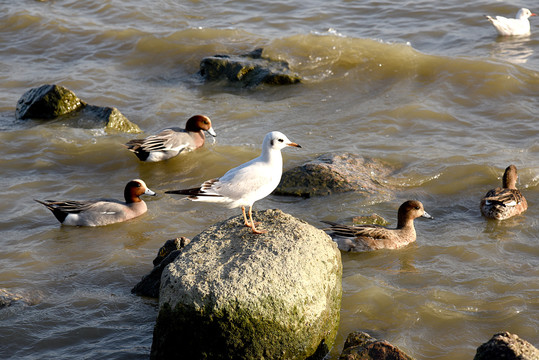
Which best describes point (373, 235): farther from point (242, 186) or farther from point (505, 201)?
point (242, 186)

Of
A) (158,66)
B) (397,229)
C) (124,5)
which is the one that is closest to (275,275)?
(397,229)

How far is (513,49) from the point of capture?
49.8 feet

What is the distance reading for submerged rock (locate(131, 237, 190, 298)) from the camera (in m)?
6.66

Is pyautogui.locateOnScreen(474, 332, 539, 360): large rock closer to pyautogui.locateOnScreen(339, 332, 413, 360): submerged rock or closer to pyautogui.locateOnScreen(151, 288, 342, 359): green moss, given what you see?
pyautogui.locateOnScreen(339, 332, 413, 360): submerged rock

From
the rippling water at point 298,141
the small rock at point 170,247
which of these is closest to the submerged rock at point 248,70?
the rippling water at point 298,141

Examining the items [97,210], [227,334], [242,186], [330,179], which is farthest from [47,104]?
[227,334]

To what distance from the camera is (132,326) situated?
20.7ft

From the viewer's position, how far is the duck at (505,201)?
8.57 meters

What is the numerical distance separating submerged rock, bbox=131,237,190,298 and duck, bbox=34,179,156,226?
2.31 metres

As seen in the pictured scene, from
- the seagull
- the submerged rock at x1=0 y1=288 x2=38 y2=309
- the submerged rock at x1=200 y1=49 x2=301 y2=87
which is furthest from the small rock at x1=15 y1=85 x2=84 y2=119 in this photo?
the seagull

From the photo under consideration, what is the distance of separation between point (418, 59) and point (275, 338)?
10653mm

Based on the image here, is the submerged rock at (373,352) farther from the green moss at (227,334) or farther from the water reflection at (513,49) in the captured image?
the water reflection at (513,49)

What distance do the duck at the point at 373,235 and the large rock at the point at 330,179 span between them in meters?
1.14

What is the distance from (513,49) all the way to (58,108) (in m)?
10.0
